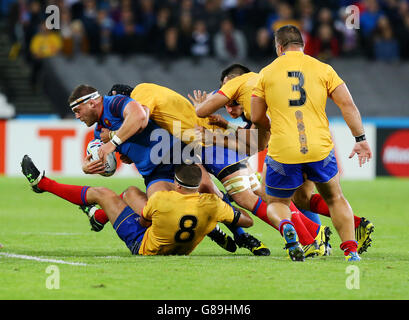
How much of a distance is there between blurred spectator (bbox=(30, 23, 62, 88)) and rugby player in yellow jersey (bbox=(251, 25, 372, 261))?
46.4 ft

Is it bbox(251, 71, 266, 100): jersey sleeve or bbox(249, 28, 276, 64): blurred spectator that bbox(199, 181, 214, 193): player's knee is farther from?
bbox(249, 28, 276, 64): blurred spectator

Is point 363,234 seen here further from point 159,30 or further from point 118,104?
point 159,30

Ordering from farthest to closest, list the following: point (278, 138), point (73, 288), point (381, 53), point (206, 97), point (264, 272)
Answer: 1. point (381, 53)
2. point (206, 97)
3. point (278, 138)
4. point (264, 272)
5. point (73, 288)

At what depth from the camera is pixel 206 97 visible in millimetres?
8812

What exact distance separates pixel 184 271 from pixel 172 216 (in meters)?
0.87

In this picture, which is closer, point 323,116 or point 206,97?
point 323,116

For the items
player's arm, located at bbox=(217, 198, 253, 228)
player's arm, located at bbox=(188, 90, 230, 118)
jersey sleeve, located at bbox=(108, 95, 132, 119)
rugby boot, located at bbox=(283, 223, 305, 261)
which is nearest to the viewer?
rugby boot, located at bbox=(283, 223, 305, 261)

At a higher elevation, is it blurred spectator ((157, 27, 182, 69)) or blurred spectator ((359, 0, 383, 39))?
blurred spectator ((359, 0, 383, 39))

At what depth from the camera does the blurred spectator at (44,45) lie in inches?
834

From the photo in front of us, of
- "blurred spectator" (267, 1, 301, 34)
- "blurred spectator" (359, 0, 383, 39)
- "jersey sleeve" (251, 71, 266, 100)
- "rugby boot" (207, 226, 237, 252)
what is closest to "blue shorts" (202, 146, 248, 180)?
"rugby boot" (207, 226, 237, 252)

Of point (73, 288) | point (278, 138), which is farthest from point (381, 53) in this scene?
point (73, 288)

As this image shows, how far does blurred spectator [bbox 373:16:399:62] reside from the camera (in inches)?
886

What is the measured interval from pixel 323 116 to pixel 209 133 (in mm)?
1882

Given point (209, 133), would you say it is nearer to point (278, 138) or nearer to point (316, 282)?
point (278, 138)
